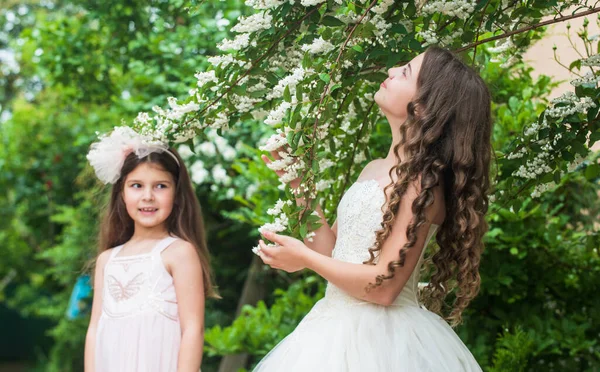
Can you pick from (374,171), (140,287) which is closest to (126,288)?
(140,287)

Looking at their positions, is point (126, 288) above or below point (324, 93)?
below

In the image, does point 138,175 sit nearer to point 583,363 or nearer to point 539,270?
point 539,270

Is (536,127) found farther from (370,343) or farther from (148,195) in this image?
(148,195)

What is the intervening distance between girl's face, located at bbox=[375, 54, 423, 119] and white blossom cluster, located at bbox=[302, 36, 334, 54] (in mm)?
221

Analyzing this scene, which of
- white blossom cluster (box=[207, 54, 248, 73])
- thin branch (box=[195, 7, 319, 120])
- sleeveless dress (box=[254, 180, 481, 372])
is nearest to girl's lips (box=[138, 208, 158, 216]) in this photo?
thin branch (box=[195, 7, 319, 120])

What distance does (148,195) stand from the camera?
299 centimetres

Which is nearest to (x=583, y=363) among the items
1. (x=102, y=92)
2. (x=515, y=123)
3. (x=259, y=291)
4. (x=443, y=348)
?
(x=515, y=123)

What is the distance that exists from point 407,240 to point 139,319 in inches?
45.2

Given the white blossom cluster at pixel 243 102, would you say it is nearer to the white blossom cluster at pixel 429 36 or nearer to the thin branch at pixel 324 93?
the thin branch at pixel 324 93

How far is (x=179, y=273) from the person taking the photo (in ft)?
9.42

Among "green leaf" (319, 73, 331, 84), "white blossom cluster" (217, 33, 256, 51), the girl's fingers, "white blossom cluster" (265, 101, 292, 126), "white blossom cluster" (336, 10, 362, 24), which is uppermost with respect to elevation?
"white blossom cluster" (336, 10, 362, 24)

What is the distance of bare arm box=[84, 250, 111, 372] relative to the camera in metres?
2.89

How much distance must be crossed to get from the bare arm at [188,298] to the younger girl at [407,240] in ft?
1.54

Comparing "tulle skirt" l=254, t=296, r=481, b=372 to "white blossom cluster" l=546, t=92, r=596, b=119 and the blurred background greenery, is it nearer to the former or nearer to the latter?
"white blossom cluster" l=546, t=92, r=596, b=119
